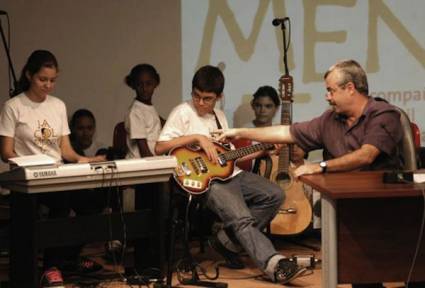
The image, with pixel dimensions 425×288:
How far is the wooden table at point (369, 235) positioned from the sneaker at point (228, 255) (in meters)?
1.60

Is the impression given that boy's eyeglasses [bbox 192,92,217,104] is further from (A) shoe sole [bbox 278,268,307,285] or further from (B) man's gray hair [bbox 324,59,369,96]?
(A) shoe sole [bbox 278,268,307,285]

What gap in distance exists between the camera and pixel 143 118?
18.0 ft

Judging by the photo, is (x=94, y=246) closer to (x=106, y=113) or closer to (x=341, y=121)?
(x=106, y=113)

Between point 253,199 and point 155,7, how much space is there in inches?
76.9

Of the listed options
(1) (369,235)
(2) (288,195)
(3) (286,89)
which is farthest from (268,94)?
(1) (369,235)

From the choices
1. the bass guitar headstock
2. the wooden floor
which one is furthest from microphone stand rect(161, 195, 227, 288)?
the bass guitar headstock

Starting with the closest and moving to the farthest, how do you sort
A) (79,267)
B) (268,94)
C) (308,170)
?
(308,170)
(79,267)
(268,94)

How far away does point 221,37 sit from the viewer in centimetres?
608

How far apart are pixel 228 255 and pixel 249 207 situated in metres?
0.34

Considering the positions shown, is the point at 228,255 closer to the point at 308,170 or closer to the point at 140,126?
the point at 140,126

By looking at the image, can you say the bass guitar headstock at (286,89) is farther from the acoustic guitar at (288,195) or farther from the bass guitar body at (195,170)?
the bass guitar body at (195,170)

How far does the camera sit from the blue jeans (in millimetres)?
4492

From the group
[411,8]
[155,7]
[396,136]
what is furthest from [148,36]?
[396,136]

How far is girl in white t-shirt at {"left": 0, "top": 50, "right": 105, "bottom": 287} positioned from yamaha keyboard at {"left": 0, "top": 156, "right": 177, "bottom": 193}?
1.09 ft
